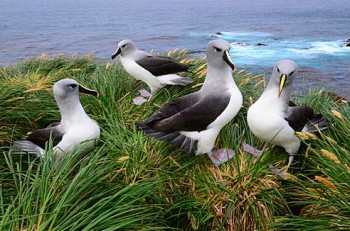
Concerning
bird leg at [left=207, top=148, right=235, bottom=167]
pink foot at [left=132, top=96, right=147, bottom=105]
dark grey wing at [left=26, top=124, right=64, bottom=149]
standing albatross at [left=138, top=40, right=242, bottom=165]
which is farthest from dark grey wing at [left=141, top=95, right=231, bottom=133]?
pink foot at [left=132, top=96, right=147, bottom=105]

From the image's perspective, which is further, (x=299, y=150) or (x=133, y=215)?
(x=299, y=150)

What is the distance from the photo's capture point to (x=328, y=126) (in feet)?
14.7

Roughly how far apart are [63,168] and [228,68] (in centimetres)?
226

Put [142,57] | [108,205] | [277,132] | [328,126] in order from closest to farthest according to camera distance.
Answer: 1. [108,205]
2. [277,132]
3. [328,126]
4. [142,57]

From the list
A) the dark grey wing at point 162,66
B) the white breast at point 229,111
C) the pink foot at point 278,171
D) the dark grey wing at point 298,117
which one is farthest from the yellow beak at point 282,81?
the dark grey wing at point 162,66

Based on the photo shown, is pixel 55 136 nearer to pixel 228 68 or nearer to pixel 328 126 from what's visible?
pixel 228 68

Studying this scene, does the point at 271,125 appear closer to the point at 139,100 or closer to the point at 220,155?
the point at 220,155

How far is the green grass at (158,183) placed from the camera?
10.0 feet

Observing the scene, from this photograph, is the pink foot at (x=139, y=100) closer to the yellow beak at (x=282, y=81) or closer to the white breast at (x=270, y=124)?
the white breast at (x=270, y=124)

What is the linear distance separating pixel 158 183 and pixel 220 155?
823 millimetres

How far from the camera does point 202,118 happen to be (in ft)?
14.0

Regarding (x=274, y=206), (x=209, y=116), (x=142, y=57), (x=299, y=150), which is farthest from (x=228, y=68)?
(x=142, y=57)

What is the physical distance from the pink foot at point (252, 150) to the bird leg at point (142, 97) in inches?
73.1

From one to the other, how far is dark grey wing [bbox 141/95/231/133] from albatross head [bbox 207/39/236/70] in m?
0.48
